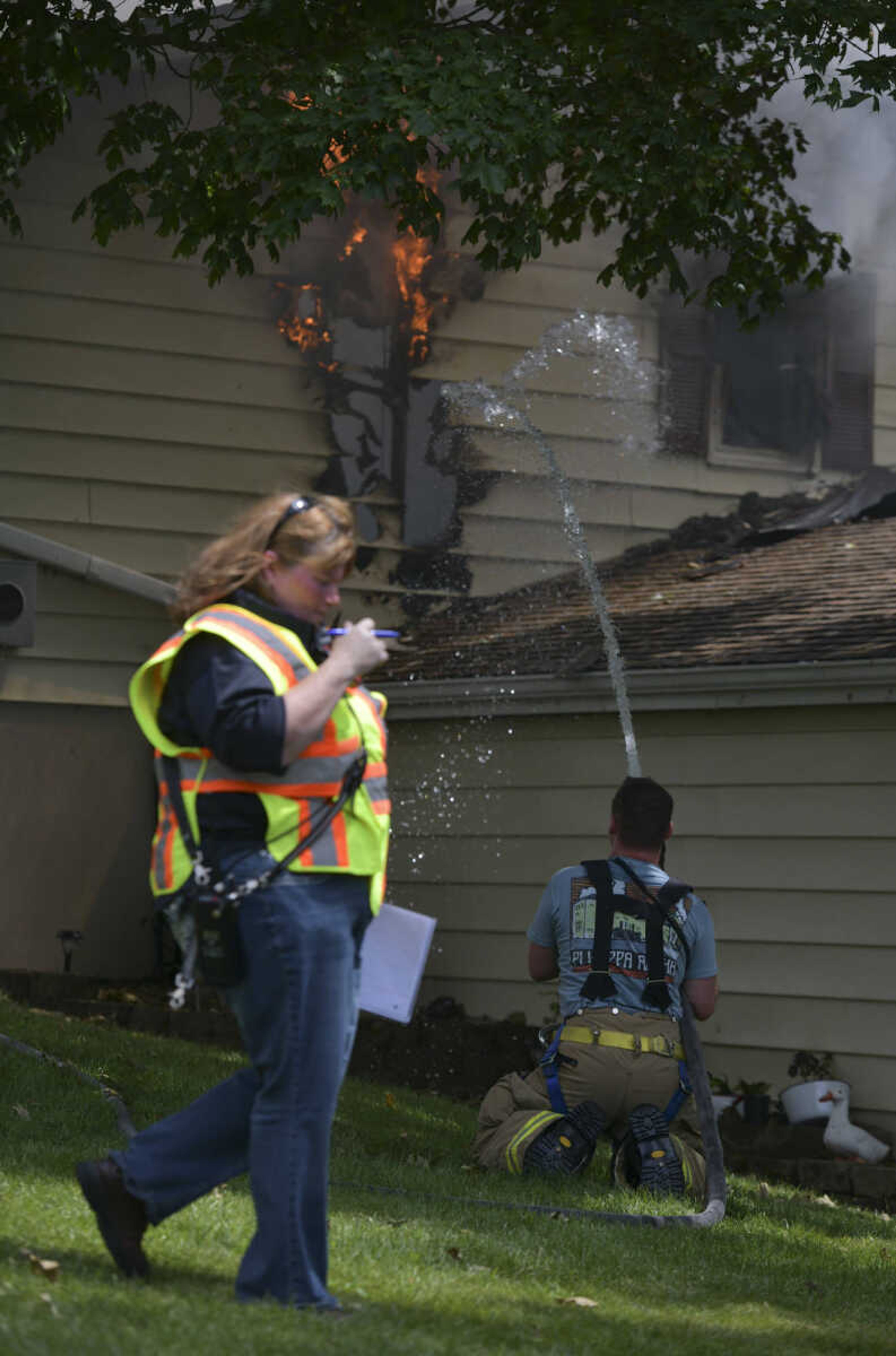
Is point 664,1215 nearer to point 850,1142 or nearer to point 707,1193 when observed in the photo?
point 707,1193

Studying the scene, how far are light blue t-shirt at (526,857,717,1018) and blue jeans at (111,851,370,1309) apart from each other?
3472 millimetres

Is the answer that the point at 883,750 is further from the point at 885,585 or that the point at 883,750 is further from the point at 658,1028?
the point at 658,1028

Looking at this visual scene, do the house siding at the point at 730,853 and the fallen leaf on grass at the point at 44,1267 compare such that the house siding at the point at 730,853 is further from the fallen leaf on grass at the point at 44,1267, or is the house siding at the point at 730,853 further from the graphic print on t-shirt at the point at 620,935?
the fallen leaf on grass at the point at 44,1267

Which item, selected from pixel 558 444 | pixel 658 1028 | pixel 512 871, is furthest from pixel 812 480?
pixel 658 1028

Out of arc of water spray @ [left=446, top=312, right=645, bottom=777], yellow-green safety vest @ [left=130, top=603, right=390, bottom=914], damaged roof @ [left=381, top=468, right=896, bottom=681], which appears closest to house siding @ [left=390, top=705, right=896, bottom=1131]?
damaged roof @ [left=381, top=468, right=896, bottom=681]

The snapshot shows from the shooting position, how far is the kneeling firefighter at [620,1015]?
717cm

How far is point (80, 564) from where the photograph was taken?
1236cm

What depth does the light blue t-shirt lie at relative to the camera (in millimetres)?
7305

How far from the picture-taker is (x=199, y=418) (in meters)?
13.3

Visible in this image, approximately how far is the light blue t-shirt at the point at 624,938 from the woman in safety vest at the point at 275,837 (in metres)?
3.42

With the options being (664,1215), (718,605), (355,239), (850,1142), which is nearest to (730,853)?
(850,1142)

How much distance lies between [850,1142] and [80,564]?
248 inches

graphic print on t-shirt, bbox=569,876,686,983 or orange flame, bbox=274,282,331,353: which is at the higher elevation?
orange flame, bbox=274,282,331,353

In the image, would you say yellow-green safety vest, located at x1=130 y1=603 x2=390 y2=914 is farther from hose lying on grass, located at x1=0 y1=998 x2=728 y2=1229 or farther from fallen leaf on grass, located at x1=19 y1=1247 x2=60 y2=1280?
hose lying on grass, located at x1=0 y1=998 x2=728 y2=1229
